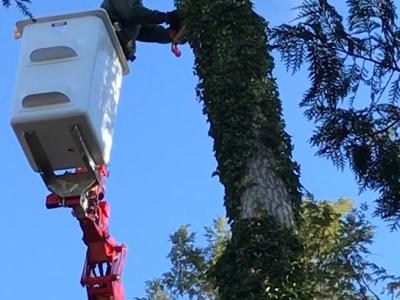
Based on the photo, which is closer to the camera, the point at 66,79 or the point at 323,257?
the point at 66,79

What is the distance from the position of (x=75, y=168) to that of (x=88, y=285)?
2291 mm

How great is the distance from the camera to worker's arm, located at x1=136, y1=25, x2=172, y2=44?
617 cm

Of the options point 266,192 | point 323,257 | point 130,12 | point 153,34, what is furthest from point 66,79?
point 323,257

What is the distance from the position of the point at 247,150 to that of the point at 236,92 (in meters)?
0.33

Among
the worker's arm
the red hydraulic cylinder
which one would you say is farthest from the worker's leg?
the red hydraulic cylinder

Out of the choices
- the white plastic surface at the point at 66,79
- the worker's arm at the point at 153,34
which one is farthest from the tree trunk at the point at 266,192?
the worker's arm at the point at 153,34

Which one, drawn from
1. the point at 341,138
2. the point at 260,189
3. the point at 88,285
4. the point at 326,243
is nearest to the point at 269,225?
the point at 260,189

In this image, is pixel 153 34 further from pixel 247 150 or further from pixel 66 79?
pixel 247 150

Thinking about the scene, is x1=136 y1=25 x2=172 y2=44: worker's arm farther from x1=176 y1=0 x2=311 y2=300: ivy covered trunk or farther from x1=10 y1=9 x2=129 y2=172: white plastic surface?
x1=176 y1=0 x2=311 y2=300: ivy covered trunk

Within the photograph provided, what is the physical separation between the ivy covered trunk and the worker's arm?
1.64 m

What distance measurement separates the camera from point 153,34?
6.25 metres

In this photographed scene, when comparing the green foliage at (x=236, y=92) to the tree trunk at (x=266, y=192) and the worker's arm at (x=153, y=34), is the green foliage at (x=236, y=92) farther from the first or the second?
the worker's arm at (x=153, y=34)

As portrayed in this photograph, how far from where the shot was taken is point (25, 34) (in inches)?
203

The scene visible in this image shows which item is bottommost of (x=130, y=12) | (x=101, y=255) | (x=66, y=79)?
(x=66, y=79)
